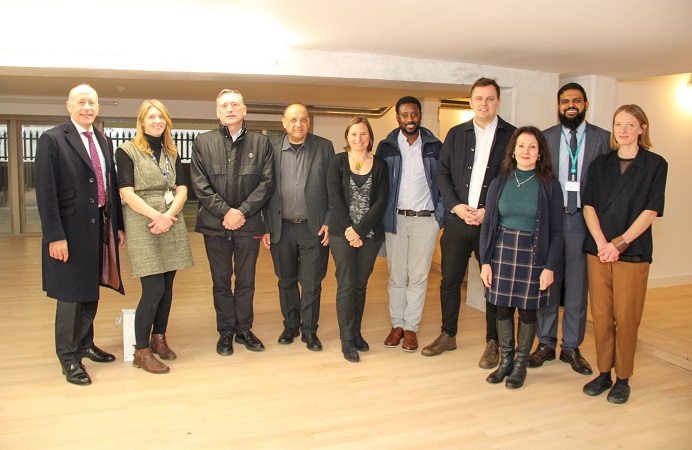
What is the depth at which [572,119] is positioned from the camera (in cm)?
379

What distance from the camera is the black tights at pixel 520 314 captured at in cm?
348

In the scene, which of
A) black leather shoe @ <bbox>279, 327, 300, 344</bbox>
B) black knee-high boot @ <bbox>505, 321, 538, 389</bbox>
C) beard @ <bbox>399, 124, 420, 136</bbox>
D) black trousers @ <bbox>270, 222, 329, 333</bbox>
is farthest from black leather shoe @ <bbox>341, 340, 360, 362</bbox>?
beard @ <bbox>399, 124, 420, 136</bbox>

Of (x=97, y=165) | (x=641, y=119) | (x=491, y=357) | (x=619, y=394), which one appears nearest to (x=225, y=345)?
(x=97, y=165)

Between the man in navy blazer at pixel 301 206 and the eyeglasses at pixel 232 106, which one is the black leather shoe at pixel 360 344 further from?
the eyeglasses at pixel 232 106

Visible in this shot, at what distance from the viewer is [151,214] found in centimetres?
360

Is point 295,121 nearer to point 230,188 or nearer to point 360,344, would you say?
point 230,188

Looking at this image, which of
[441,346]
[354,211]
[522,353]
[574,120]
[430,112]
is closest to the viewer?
[522,353]

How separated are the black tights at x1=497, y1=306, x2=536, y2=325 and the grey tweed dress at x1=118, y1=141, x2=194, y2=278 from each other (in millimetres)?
2047

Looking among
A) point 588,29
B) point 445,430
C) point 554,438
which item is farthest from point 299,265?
point 588,29

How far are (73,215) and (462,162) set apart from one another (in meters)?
2.50

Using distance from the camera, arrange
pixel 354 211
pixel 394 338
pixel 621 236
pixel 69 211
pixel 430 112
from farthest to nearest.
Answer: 1. pixel 430 112
2. pixel 394 338
3. pixel 354 211
4. pixel 69 211
5. pixel 621 236

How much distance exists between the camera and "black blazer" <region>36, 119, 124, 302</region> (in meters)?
3.32

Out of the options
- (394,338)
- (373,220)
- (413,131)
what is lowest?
(394,338)

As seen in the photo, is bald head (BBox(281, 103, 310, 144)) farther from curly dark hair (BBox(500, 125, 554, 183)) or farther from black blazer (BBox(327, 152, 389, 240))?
curly dark hair (BBox(500, 125, 554, 183))
